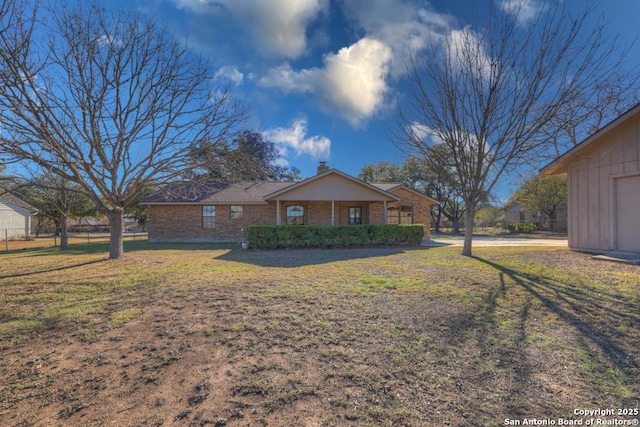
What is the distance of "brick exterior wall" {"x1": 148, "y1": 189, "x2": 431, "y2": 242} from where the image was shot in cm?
1894

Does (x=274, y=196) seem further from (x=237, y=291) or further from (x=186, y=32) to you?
(x=237, y=291)

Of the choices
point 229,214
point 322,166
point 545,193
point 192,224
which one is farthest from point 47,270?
point 545,193

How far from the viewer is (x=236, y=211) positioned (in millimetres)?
19375

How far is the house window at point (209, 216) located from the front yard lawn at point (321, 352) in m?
13.1

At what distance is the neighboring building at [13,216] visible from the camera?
2375cm

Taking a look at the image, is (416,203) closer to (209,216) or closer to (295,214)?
(295,214)

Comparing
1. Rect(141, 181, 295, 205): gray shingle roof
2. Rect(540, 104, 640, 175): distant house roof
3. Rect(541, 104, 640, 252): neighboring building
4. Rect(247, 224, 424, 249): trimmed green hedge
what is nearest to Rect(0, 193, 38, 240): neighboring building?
Rect(141, 181, 295, 205): gray shingle roof

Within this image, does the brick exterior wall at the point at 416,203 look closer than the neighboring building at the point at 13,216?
Yes

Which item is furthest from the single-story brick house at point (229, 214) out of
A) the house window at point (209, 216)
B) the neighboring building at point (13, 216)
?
the neighboring building at point (13, 216)

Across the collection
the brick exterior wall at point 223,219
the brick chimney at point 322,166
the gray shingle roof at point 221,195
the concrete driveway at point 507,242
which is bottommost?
the concrete driveway at point 507,242

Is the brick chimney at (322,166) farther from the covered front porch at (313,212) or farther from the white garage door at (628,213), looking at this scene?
the white garage door at (628,213)

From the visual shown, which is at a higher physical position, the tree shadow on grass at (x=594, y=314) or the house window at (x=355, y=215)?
the house window at (x=355, y=215)

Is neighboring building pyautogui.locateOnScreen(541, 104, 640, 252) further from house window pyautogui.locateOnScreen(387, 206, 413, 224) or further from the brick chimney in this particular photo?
the brick chimney

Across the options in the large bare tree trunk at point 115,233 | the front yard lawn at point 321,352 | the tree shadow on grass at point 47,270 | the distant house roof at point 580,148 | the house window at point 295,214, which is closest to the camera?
the front yard lawn at point 321,352
